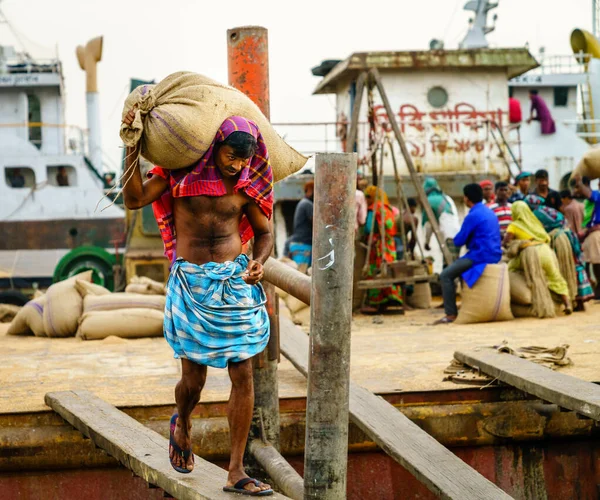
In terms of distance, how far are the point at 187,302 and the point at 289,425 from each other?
1510 mm

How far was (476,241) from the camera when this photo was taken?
30.1 feet

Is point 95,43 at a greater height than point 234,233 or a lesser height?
greater

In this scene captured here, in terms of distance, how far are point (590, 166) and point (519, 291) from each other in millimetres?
2823

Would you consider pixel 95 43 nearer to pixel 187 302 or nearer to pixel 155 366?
pixel 155 366

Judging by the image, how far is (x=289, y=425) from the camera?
15.8ft

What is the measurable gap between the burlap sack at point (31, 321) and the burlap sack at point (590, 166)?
21.5 ft

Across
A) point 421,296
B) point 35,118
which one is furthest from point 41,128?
point 421,296

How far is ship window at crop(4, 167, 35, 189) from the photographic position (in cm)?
2239

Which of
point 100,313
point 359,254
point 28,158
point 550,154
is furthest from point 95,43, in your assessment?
point 100,313

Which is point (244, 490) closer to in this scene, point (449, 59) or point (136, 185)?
point (136, 185)

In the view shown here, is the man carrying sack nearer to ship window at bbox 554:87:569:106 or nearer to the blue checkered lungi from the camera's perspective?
the blue checkered lungi

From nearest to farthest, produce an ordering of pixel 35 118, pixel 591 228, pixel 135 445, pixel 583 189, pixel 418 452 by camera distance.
Result: pixel 418 452 < pixel 135 445 < pixel 583 189 < pixel 591 228 < pixel 35 118

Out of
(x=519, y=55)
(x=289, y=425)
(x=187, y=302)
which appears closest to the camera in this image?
(x=187, y=302)

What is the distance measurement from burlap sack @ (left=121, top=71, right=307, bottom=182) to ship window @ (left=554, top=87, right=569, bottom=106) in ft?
87.0
